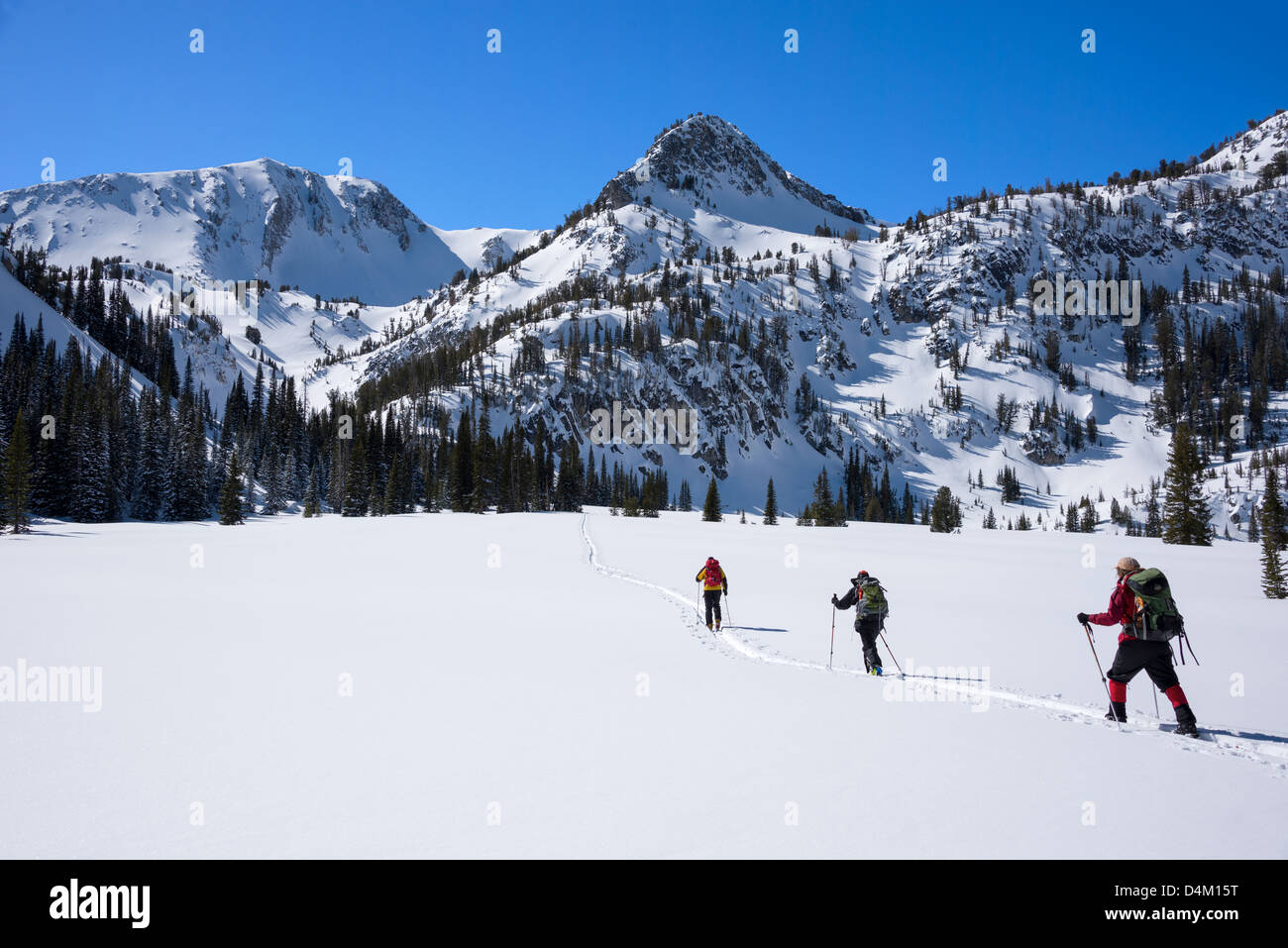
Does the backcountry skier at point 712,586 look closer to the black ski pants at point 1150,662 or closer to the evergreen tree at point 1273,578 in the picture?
the black ski pants at point 1150,662

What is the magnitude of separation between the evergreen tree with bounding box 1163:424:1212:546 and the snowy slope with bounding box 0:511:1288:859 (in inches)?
1319

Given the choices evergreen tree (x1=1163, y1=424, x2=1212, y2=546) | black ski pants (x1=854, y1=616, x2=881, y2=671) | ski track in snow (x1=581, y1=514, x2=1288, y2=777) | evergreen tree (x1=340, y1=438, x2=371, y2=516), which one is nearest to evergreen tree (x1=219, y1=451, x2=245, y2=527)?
evergreen tree (x1=340, y1=438, x2=371, y2=516)

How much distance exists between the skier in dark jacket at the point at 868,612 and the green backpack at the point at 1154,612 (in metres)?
4.21

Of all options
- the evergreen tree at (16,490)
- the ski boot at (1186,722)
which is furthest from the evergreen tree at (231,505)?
the ski boot at (1186,722)

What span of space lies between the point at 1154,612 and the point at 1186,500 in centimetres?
4881

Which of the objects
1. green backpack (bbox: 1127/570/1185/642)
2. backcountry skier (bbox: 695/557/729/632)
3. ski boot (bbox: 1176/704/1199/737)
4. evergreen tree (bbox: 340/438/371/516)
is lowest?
ski boot (bbox: 1176/704/1199/737)

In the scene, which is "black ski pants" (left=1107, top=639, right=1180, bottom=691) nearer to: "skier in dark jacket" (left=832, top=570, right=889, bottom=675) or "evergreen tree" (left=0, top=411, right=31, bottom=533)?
"skier in dark jacket" (left=832, top=570, right=889, bottom=675)

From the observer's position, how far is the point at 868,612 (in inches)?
495

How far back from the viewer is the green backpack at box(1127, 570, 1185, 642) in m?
8.77

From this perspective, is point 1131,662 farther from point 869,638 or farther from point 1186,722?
point 869,638

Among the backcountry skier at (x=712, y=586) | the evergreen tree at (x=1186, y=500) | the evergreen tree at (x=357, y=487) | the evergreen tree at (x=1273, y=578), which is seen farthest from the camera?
the evergreen tree at (x=357, y=487)

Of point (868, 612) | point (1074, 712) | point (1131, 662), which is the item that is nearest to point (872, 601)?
point (868, 612)

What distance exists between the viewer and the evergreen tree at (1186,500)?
44625 mm
